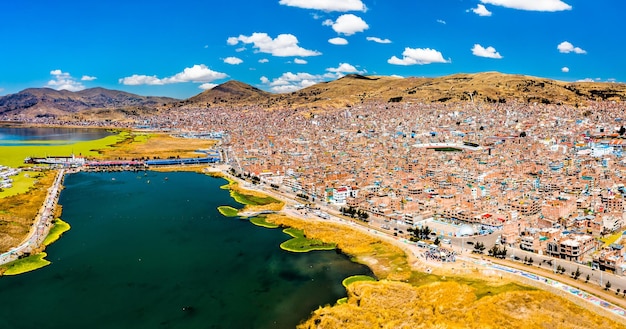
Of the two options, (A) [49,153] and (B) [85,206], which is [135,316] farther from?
(A) [49,153]

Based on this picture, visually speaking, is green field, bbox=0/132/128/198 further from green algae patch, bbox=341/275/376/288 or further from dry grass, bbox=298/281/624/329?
dry grass, bbox=298/281/624/329

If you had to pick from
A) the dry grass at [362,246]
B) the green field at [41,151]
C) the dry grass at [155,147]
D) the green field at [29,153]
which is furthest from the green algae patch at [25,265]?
the dry grass at [155,147]

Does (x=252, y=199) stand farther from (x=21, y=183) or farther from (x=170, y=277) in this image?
(x=21, y=183)

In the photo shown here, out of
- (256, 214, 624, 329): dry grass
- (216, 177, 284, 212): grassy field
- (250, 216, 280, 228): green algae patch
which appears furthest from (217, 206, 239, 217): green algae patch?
(256, 214, 624, 329): dry grass

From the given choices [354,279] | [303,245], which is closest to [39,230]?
[303,245]

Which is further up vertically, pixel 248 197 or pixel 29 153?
pixel 29 153

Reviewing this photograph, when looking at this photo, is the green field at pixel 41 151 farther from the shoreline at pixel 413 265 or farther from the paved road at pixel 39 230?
the shoreline at pixel 413 265
